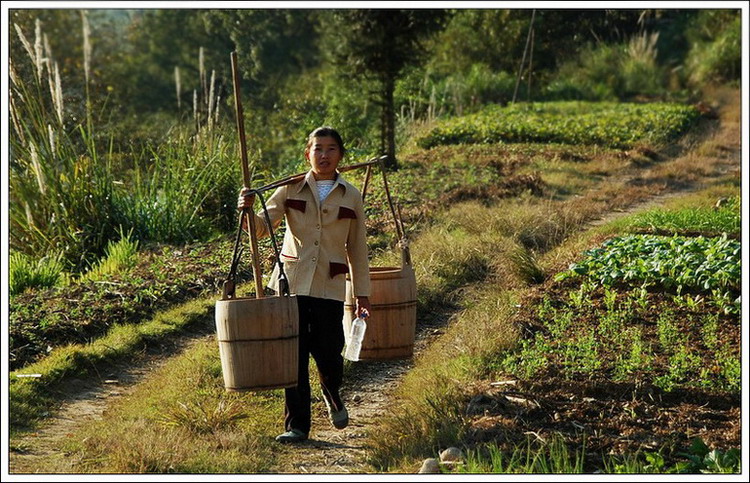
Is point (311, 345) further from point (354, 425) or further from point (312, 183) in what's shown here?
point (312, 183)

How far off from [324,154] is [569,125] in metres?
15.3

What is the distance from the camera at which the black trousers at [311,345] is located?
5820 mm

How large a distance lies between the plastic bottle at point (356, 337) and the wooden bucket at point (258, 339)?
0.57 meters

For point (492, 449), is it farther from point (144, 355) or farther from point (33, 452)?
point (144, 355)

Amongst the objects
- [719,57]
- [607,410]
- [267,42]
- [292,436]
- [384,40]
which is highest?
[267,42]

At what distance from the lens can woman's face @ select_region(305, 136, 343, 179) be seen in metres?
5.84

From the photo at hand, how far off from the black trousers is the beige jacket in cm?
8

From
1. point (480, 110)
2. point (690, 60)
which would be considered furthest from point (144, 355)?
point (690, 60)

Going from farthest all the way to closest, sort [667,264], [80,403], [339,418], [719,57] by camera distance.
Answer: [719,57]
[667,264]
[80,403]
[339,418]

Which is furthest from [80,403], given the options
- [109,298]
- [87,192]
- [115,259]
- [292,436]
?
[87,192]

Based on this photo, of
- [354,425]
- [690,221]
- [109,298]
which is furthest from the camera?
[690,221]

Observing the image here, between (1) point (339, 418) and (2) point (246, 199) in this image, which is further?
(1) point (339, 418)

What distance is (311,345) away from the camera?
5898 mm

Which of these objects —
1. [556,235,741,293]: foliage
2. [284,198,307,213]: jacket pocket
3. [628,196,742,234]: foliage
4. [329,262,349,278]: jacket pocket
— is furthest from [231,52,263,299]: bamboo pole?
[628,196,742,234]: foliage
